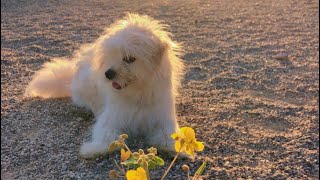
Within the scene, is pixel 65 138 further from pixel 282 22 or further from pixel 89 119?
Result: pixel 282 22

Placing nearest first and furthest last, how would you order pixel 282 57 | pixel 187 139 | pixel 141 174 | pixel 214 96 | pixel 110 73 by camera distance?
pixel 141 174, pixel 187 139, pixel 110 73, pixel 214 96, pixel 282 57

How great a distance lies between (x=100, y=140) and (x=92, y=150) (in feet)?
0.48

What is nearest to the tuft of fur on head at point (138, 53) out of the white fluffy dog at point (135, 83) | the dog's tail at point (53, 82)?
the white fluffy dog at point (135, 83)

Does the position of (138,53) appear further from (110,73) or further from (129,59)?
(110,73)

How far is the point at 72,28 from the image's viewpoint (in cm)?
746

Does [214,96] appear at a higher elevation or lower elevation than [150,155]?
lower

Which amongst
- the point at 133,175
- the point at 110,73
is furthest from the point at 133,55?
the point at 133,175

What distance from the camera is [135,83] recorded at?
3.19 meters

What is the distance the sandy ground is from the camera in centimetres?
311

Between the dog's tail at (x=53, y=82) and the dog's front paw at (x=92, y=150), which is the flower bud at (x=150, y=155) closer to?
the dog's front paw at (x=92, y=150)

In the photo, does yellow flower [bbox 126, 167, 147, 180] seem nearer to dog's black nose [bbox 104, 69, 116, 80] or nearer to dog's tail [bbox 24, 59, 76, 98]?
dog's black nose [bbox 104, 69, 116, 80]

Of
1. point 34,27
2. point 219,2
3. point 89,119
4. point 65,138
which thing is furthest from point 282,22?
point 65,138

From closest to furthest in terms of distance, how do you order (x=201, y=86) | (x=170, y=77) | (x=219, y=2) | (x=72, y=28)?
(x=170, y=77)
(x=201, y=86)
(x=72, y=28)
(x=219, y=2)

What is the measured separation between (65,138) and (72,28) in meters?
4.20
